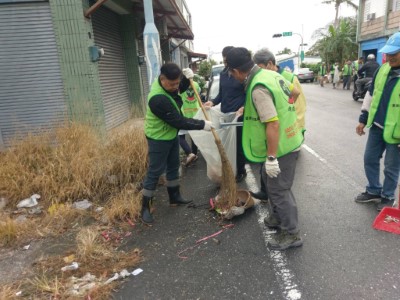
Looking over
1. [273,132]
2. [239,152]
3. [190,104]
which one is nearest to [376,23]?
[190,104]

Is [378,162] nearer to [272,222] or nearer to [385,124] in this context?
[385,124]

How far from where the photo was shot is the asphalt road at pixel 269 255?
2.49 m

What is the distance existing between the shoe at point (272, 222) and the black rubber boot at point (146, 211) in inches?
51.9

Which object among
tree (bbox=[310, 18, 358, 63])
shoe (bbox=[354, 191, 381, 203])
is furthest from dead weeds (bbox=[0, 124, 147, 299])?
tree (bbox=[310, 18, 358, 63])

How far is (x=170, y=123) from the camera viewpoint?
3.59m

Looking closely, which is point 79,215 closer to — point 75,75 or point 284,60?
point 75,75

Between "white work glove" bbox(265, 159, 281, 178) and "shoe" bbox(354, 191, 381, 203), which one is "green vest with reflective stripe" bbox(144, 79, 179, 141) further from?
"shoe" bbox(354, 191, 381, 203)

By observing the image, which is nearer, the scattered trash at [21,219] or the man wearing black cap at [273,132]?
the man wearing black cap at [273,132]

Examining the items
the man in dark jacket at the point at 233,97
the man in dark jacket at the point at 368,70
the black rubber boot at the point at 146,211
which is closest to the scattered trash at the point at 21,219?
the black rubber boot at the point at 146,211

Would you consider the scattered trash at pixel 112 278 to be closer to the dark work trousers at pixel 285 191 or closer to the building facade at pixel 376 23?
the dark work trousers at pixel 285 191

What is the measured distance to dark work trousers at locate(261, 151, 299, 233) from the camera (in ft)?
9.82

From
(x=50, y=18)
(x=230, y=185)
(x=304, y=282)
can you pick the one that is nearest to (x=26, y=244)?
(x=230, y=185)

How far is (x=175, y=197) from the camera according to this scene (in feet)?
13.9

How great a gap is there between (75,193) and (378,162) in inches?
151
